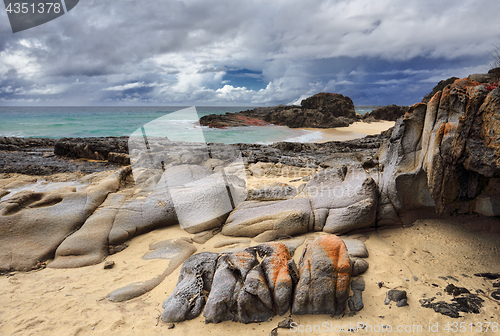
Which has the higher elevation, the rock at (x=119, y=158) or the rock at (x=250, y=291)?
the rock at (x=119, y=158)

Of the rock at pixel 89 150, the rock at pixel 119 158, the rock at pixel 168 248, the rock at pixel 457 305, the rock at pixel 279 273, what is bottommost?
the rock at pixel 457 305

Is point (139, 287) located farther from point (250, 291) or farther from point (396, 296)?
point (396, 296)


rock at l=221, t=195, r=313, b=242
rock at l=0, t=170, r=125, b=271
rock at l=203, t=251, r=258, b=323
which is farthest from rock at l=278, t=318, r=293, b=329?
rock at l=0, t=170, r=125, b=271

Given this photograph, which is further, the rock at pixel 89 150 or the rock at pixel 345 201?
the rock at pixel 89 150

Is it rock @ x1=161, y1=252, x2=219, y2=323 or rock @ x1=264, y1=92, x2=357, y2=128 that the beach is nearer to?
rock @ x1=161, y1=252, x2=219, y2=323

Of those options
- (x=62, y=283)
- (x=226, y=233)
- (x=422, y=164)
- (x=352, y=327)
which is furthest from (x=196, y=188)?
(x=422, y=164)

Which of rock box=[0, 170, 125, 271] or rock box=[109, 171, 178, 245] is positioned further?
rock box=[109, 171, 178, 245]

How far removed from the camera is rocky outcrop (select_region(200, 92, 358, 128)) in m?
25.8

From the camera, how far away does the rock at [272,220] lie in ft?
13.3

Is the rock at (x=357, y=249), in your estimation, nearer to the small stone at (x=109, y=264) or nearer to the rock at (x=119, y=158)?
the small stone at (x=109, y=264)

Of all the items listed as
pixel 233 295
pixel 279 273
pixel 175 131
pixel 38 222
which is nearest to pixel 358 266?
pixel 279 273

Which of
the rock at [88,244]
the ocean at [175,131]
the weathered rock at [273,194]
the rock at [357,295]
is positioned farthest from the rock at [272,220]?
the ocean at [175,131]

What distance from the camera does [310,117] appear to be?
2617 cm

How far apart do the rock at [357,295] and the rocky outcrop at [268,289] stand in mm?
21
